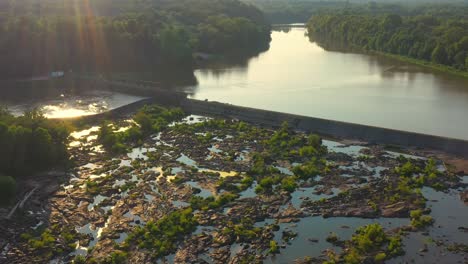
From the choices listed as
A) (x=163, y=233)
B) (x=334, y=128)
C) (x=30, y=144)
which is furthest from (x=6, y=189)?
(x=334, y=128)

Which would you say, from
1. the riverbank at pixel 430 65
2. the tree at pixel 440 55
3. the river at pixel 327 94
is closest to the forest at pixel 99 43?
the river at pixel 327 94

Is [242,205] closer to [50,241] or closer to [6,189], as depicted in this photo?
[50,241]

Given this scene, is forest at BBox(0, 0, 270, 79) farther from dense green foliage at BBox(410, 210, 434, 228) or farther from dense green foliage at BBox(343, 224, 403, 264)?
dense green foliage at BBox(343, 224, 403, 264)

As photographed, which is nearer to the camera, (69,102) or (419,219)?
(419,219)

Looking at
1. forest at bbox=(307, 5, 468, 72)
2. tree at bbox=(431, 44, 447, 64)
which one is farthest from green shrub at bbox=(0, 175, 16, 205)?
tree at bbox=(431, 44, 447, 64)

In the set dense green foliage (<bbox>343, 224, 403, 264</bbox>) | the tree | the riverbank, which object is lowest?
dense green foliage (<bbox>343, 224, 403, 264</bbox>)

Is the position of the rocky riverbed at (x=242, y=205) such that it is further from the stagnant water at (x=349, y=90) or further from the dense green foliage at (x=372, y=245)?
the stagnant water at (x=349, y=90)
